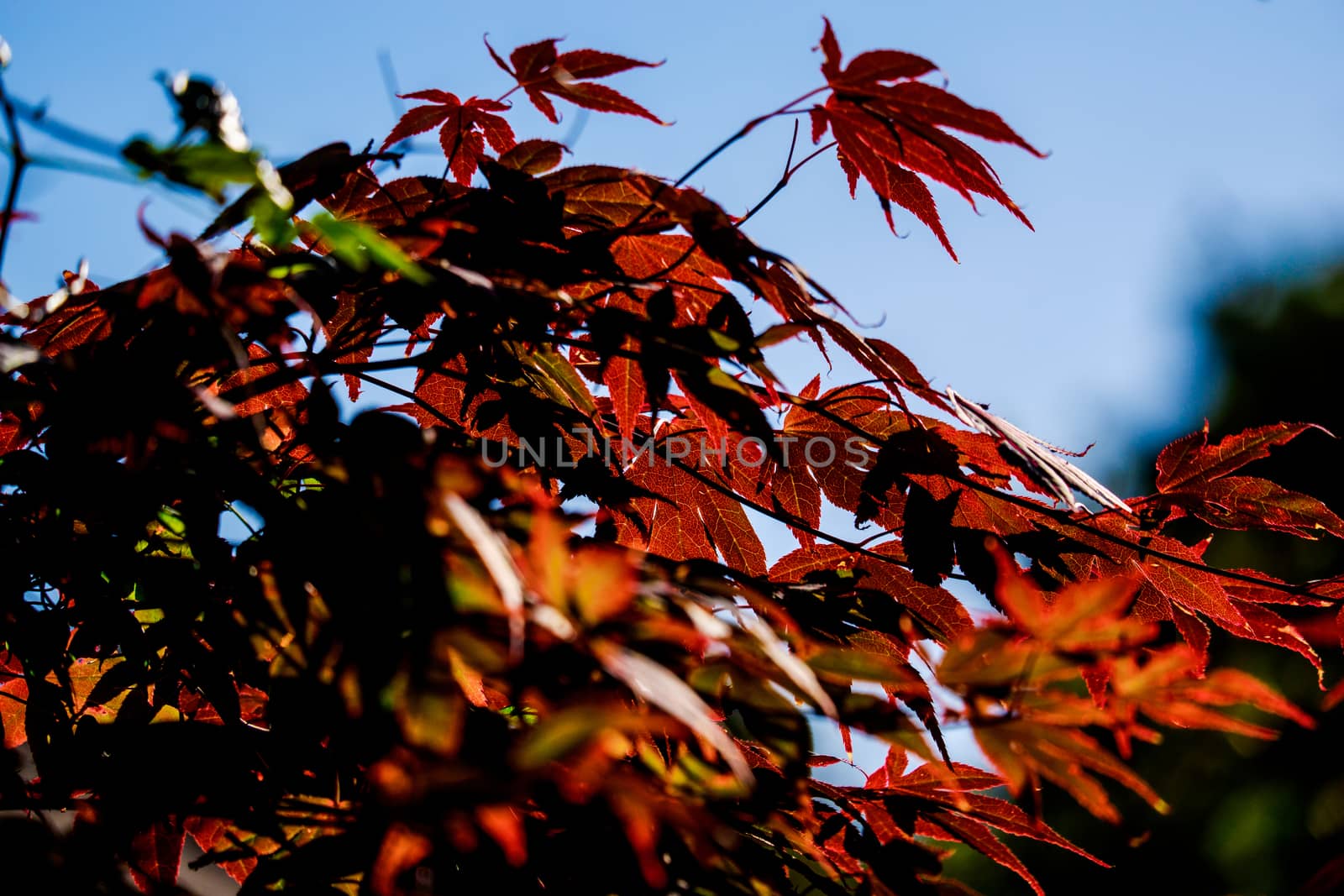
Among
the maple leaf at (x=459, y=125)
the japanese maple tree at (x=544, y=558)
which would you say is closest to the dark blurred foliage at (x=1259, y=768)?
the japanese maple tree at (x=544, y=558)

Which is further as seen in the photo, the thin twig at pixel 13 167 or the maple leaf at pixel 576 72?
the maple leaf at pixel 576 72

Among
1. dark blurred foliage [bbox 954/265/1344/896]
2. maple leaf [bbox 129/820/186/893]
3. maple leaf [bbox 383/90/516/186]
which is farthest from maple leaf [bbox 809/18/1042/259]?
dark blurred foliage [bbox 954/265/1344/896]

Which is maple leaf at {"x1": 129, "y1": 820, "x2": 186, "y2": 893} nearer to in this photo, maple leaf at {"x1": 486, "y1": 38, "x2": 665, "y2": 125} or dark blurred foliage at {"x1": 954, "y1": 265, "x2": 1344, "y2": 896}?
maple leaf at {"x1": 486, "y1": 38, "x2": 665, "y2": 125}

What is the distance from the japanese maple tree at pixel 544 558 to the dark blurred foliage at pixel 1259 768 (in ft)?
33.4

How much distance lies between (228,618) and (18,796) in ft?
0.68

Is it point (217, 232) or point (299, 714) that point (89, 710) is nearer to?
point (299, 714)

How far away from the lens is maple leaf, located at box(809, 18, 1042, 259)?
2.71ft

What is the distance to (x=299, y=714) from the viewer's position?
2.31 feet

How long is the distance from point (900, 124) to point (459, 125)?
0.60m

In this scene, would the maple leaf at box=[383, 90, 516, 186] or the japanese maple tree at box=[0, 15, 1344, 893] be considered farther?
the maple leaf at box=[383, 90, 516, 186]

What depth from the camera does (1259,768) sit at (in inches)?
472

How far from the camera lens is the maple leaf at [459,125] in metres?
1.15

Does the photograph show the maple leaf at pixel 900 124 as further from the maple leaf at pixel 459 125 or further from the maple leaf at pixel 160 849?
the maple leaf at pixel 160 849

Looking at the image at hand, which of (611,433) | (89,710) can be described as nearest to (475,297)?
(611,433)
